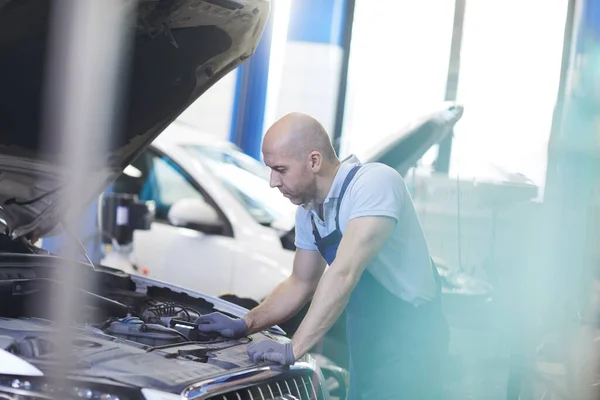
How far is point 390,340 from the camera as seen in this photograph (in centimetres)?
299

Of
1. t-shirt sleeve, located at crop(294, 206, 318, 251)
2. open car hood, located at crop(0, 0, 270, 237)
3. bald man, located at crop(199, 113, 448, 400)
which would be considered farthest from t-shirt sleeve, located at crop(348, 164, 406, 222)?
open car hood, located at crop(0, 0, 270, 237)

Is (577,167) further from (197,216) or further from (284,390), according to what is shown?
Answer: (284,390)

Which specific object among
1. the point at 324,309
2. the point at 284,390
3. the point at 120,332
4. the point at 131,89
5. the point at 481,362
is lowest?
the point at 481,362

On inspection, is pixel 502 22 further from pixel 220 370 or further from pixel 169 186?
pixel 220 370

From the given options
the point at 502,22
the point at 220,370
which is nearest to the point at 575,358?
the point at 502,22

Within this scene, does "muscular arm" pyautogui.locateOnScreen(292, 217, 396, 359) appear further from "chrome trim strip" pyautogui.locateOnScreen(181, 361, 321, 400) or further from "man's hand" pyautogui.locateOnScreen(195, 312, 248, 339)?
"man's hand" pyautogui.locateOnScreen(195, 312, 248, 339)

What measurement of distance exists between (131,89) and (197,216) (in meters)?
2.11

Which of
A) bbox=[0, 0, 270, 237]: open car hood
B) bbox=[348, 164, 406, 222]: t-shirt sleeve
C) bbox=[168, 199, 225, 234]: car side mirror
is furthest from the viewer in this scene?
bbox=[168, 199, 225, 234]: car side mirror

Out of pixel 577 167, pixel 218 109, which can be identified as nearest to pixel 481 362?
pixel 577 167

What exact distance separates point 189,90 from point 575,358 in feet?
8.57

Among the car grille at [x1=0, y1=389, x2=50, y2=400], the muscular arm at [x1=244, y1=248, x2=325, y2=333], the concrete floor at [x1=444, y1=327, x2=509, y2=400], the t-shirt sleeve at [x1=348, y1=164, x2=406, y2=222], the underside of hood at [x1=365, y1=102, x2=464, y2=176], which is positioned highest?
the underside of hood at [x1=365, y1=102, x2=464, y2=176]

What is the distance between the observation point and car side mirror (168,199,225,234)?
5.38 m

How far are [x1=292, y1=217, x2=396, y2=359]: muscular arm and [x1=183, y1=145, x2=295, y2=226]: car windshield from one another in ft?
8.62

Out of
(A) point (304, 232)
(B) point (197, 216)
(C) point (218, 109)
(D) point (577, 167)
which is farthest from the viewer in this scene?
(C) point (218, 109)
